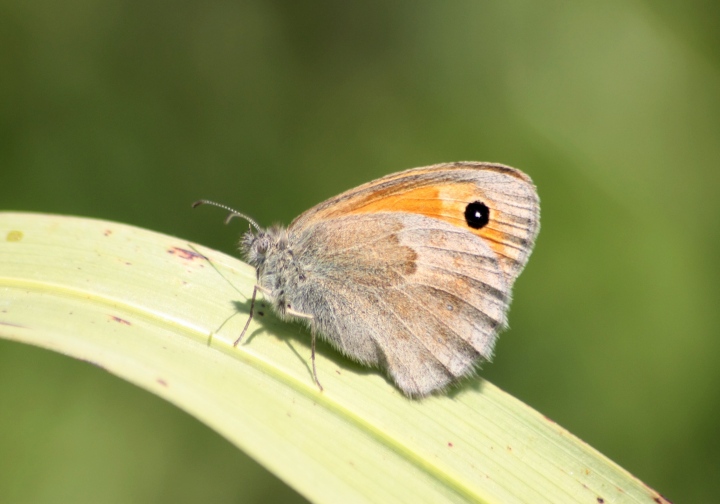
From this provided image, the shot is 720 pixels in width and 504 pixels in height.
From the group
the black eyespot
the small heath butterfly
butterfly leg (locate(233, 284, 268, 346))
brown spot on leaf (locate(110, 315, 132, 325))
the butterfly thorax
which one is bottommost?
brown spot on leaf (locate(110, 315, 132, 325))

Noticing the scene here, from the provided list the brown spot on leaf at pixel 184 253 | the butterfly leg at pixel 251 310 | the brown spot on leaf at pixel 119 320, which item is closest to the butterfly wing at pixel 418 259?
the butterfly leg at pixel 251 310

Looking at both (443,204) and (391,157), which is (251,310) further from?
(391,157)

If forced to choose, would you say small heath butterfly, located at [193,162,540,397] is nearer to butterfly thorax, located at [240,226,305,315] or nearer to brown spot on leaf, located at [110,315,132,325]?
butterfly thorax, located at [240,226,305,315]

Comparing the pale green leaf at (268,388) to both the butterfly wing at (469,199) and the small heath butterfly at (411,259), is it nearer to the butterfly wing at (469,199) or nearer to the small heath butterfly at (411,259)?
the small heath butterfly at (411,259)

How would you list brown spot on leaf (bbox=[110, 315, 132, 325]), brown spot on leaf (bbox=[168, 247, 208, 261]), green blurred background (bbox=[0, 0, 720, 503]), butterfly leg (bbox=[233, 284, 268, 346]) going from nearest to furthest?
brown spot on leaf (bbox=[110, 315, 132, 325]) → butterfly leg (bbox=[233, 284, 268, 346]) → brown spot on leaf (bbox=[168, 247, 208, 261]) → green blurred background (bbox=[0, 0, 720, 503])

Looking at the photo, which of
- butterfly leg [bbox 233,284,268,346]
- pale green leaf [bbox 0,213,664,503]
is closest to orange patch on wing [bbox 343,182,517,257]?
butterfly leg [bbox 233,284,268,346]

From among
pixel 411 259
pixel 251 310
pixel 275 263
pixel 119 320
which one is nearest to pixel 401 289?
pixel 411 259

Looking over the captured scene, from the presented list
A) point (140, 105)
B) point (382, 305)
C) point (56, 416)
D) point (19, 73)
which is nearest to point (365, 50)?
point (140, 105)

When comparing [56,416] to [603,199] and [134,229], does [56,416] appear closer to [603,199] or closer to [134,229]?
[134,229]
